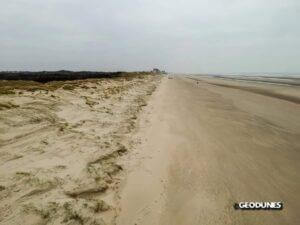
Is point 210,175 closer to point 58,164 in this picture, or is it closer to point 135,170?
point 135,170

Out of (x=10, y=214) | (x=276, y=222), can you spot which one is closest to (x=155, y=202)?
(x=276, y=222)

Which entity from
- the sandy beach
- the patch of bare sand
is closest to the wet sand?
the sandy beach

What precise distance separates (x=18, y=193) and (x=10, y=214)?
0.54m

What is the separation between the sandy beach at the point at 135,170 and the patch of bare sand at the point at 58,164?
18 millimetres

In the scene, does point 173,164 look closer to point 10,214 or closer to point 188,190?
point 188,190

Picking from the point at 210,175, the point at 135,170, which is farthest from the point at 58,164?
the point at 210,175

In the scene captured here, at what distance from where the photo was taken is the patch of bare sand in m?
4.18

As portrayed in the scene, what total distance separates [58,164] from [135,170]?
154 cm

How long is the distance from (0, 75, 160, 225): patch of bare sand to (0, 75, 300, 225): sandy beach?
0.06ft

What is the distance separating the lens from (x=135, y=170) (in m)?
6.11

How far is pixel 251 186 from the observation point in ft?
18.4

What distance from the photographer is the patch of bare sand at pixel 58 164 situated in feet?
13.7

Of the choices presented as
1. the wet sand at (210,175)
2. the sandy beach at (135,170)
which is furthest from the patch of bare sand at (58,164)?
the wet sand at (210,175)

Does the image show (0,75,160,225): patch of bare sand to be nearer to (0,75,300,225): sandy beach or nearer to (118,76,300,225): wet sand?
(0,75,300,225): sandy beach
